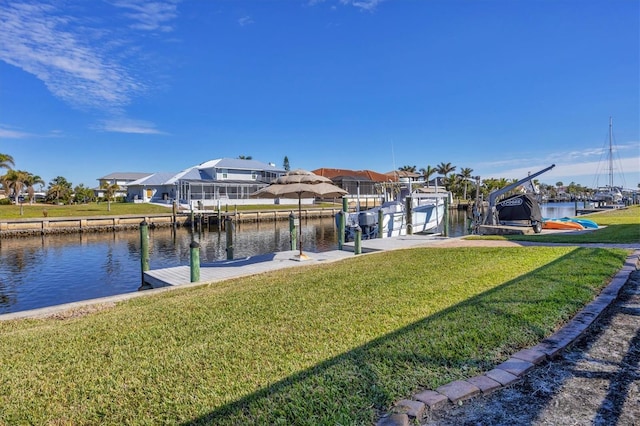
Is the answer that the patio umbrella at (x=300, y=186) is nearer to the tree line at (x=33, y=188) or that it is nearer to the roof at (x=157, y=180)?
the tree line at (x=33, y=188)

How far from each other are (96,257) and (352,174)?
5327 centimetres

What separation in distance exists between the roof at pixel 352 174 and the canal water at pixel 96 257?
102ft

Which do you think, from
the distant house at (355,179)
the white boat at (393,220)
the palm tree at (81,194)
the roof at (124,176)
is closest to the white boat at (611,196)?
the distant house at (355,179)

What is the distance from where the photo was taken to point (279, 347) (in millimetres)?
4254

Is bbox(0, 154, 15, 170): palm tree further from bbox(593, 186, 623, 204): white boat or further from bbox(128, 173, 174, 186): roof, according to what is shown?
bbox(593, 186, 623, 204): white boat

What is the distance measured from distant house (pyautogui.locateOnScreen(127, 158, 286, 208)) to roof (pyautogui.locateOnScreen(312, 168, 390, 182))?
9.08m

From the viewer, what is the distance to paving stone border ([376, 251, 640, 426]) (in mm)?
2902

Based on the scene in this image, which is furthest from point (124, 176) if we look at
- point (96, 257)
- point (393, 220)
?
point (393, 220)

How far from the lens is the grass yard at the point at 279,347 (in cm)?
311

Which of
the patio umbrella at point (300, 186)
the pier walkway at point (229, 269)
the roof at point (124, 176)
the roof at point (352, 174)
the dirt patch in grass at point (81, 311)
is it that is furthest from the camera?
the roof at point (124, 176)

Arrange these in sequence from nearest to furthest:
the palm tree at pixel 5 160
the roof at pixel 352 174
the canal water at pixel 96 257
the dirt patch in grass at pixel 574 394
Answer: the dirt patch in grass at pixel 574 394, the canal water at pixel 96 257, the palm tree at pixel 5 160, the roof at pixel 352 174

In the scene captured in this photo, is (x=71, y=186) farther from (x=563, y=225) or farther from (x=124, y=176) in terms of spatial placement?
(x=563, y=225)

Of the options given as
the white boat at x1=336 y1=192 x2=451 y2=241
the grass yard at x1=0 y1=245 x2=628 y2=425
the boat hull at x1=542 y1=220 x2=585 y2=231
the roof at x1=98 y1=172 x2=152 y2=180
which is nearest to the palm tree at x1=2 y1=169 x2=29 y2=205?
the roof at x1=98 y1=172 x2=152 y2=180

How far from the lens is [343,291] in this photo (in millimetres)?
6797
